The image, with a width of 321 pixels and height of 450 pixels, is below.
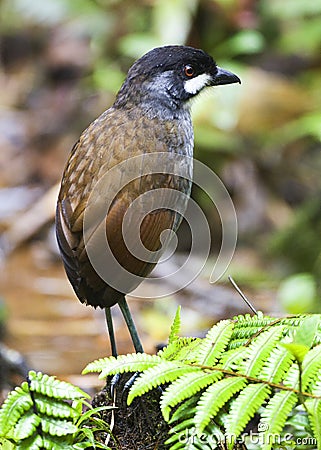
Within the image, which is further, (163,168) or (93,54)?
(93,54)

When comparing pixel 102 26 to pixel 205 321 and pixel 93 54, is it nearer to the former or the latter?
pixel 93 54

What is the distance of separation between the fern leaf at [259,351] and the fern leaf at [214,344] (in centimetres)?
10

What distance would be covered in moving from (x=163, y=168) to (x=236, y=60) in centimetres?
448

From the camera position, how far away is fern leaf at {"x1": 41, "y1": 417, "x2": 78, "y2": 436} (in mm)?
2484

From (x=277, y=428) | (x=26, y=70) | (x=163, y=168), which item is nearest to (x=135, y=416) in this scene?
(x=277, y=428)

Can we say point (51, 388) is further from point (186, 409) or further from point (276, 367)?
point (276, 367)

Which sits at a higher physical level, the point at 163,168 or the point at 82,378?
the point at 163,168

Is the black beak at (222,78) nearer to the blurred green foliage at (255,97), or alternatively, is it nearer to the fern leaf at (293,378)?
the fern leaf at (293,378)

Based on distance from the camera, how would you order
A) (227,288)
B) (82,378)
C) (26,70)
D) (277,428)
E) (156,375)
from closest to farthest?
(277,428)
(156,375)
(82,378)
(227,288)
(26,70)

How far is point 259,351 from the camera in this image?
2.46 metres

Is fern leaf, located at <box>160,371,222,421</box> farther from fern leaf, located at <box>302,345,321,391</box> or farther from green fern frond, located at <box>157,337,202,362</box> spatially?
fern leaf, located at <box>302,345,321,391</box>

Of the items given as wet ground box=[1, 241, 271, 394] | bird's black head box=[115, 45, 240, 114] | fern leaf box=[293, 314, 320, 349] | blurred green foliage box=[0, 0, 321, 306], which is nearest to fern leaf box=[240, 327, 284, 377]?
fern leaf box=[293, 314, 320, 349]

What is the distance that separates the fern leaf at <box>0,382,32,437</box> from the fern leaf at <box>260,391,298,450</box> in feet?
2.54

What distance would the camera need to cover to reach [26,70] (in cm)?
1109
